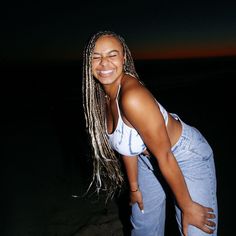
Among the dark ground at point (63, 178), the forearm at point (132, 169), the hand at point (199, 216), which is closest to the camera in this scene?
the hand at point (199, 216)

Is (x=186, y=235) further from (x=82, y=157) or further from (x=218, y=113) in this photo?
(x=218, y=113)

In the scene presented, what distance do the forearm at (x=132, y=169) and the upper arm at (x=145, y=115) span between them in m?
0.54

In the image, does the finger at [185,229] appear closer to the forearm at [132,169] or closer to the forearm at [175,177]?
the forearm at [175,177]

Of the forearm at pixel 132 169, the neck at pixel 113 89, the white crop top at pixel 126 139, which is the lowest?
the forearm at pixel 132 169

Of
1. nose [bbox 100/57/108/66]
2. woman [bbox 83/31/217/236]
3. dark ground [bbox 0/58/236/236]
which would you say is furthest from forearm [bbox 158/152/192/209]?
dark ground [bbox 0/58/236/236]

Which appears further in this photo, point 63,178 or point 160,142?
point 63,178

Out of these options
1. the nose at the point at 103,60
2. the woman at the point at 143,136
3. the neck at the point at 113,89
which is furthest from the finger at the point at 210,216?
the nose at the point at 103,60

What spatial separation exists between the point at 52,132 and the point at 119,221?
13.9ft

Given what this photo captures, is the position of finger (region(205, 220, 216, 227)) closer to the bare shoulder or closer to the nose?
the bare shoulder

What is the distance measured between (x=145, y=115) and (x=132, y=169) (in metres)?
0.86

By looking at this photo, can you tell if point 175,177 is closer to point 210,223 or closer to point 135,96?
point 210,223

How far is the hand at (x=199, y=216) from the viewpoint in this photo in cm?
205

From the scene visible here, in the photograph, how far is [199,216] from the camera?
205cm

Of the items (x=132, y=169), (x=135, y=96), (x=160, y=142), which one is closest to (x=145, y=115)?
(x=135, y=96)
